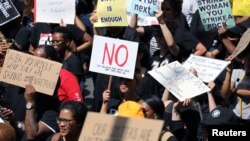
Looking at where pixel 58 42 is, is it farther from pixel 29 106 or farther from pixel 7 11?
pixel 29 106

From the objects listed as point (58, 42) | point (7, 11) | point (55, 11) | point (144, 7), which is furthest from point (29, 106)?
point (7, 11)

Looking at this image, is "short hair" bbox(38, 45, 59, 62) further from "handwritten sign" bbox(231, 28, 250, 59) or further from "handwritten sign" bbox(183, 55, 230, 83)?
"handwritten sign" bbox(231, 28, 250, 59)

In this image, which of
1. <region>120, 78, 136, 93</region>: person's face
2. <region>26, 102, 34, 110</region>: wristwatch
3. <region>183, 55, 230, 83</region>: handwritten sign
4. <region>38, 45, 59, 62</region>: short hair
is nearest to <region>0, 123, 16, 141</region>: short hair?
<region>26, 102, 34, 110</region>: wristwatch

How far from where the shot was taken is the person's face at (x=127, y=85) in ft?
33.5

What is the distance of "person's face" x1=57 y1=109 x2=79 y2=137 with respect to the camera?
8.82 metres

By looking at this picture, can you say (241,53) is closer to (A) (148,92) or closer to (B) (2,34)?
(A) (148,92)

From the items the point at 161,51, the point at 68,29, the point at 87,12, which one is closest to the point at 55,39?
the point at 68,29

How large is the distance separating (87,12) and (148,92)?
3047 millimetres

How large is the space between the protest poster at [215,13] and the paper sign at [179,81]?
1.04 meters

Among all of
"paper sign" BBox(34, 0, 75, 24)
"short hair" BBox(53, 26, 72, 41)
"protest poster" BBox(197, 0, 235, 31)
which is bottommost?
"short hair" BBox(53, 26, 72, 41)

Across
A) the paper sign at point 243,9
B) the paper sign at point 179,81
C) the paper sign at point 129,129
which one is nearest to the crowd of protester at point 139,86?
the paper sign at point 179,81

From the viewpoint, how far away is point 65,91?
10.5 m

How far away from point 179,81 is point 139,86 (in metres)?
0.72

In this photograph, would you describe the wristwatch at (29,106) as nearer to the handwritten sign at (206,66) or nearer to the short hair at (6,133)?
the handwritten sign at (206,66)
